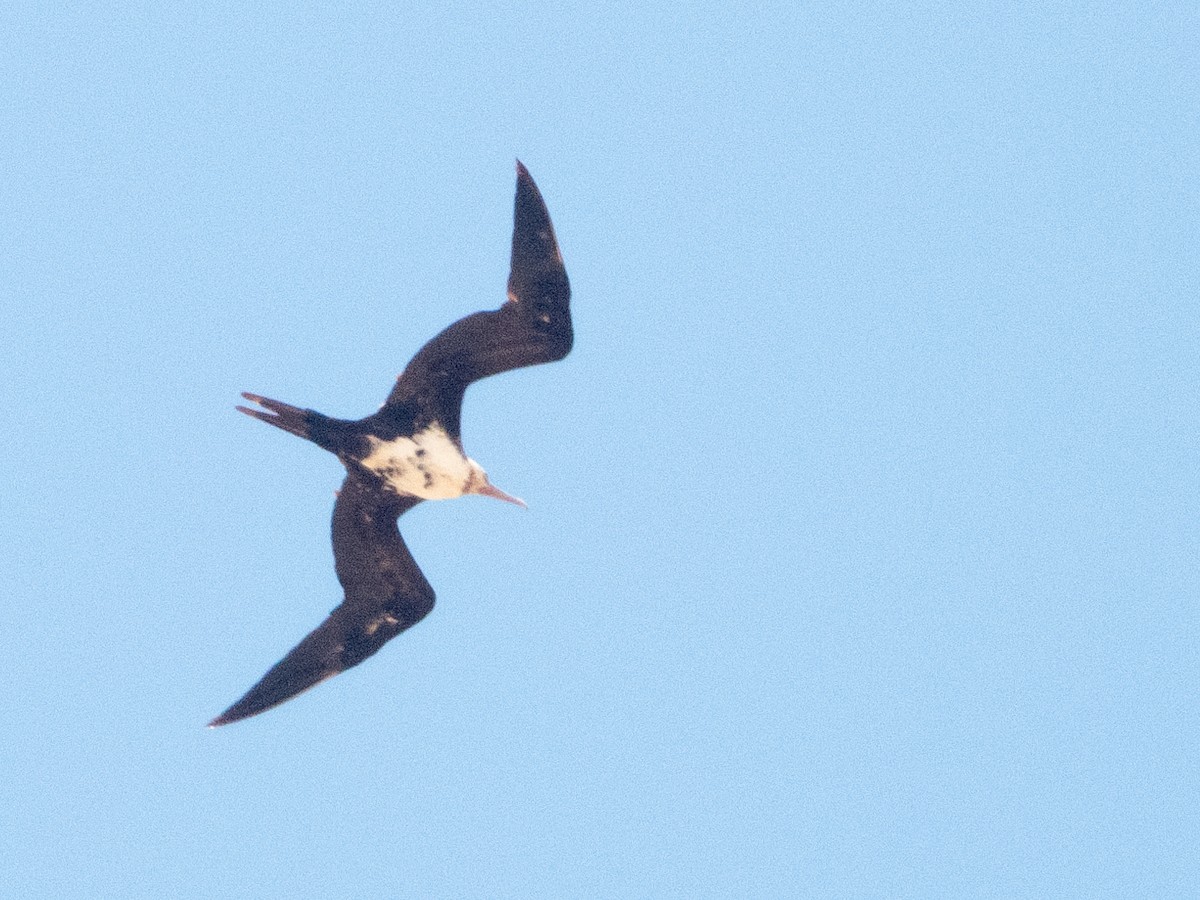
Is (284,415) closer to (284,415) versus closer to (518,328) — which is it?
(284,415)

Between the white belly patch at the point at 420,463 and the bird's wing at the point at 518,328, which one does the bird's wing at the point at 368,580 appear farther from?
the bird's wing at the point at 518,328

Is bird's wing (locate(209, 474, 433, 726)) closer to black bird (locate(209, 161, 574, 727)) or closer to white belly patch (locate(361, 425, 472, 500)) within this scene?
black bird (locate(209, 161, 574, 727))

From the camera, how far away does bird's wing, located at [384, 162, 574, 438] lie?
40.4ft

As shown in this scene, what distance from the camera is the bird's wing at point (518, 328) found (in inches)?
485

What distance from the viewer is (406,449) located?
13.2 meters

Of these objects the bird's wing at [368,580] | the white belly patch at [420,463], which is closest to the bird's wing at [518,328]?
the white belly patch at [420,463]

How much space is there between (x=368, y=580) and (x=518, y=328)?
7.62 ft

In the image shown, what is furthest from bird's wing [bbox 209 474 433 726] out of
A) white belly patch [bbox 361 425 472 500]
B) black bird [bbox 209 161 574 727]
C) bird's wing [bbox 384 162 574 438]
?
bird's wing [bbox 384 162 574 438]

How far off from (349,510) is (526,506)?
1.35 metres

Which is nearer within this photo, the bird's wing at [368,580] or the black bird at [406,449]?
the black bird at [406,449]

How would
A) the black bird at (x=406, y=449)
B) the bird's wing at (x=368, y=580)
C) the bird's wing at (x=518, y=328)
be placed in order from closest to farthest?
the bird's wing at (x=518, y=328), the black bird at (x=406, y=449), the bird's wing at (x=368, y=580)

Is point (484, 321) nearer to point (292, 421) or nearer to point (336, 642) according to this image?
point (292, 421)

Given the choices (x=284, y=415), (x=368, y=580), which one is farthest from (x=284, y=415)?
(x=368, y=580)

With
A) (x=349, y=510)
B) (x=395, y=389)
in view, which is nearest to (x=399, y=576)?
(x=349, y=510)
